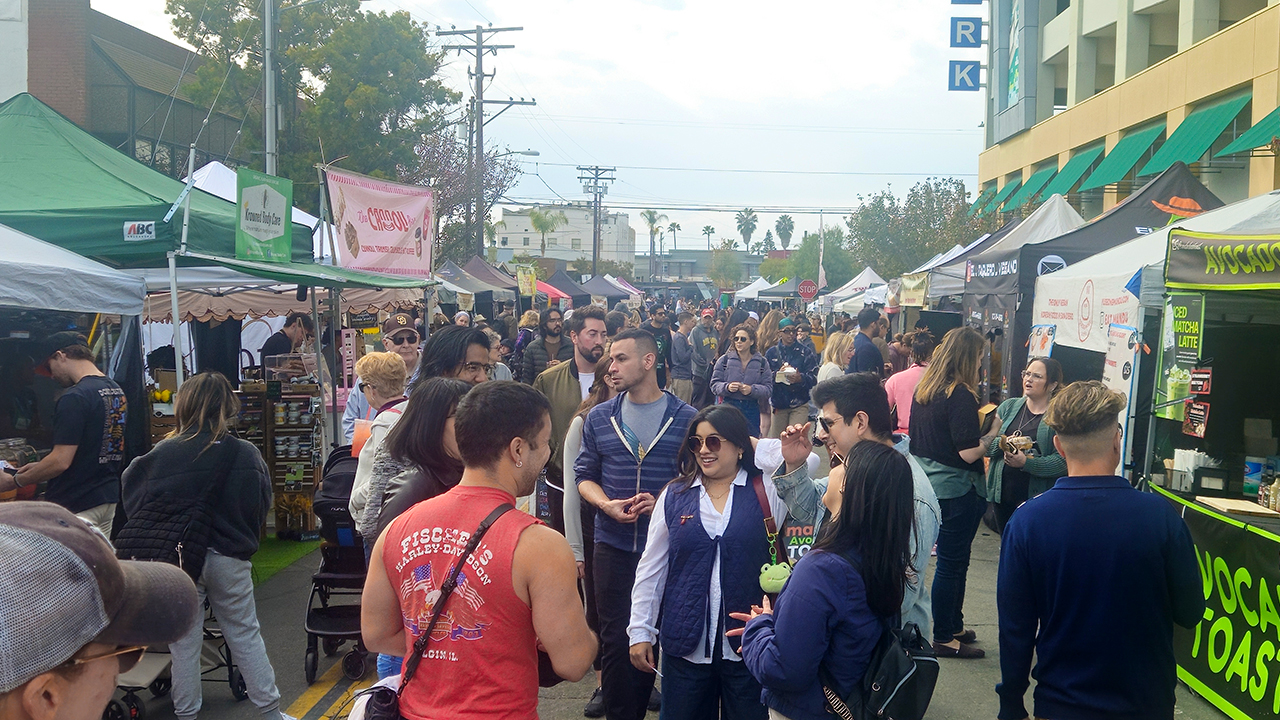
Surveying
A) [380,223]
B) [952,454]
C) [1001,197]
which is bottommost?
[952,454]

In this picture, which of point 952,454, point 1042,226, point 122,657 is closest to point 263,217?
point 952,454

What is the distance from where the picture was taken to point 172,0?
26.9 metres

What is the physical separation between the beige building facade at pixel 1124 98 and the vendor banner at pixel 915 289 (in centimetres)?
487

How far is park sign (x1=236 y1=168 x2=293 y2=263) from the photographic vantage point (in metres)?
7.41

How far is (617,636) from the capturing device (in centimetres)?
426

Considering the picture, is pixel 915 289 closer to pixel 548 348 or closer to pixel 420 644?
pixel 548 348

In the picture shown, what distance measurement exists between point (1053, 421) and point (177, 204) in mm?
6334

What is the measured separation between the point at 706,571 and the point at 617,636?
990mm

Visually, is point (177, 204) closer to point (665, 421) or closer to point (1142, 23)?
point (665, 421)

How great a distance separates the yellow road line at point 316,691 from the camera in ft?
17.2

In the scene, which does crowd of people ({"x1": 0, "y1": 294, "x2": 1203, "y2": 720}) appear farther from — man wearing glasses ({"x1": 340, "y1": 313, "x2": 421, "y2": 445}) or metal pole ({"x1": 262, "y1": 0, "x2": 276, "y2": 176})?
metal pole ({"x1": 262, "y1": 0, "x2": 276, "y2": 176})

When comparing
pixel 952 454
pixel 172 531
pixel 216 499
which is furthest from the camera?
pixel 952 454

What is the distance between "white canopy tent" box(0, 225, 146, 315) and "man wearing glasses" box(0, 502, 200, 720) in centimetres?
532

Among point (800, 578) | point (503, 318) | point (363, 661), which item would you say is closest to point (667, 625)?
point (800, 578)
